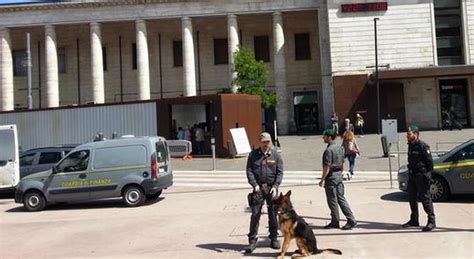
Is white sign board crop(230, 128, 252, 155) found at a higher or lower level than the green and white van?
higher

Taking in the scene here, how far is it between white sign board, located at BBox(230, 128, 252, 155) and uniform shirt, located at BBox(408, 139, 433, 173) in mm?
16057

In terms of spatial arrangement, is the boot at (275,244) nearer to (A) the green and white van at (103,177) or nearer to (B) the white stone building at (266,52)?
(A) the green and white van at (103,177)

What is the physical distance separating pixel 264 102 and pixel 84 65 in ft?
67.1

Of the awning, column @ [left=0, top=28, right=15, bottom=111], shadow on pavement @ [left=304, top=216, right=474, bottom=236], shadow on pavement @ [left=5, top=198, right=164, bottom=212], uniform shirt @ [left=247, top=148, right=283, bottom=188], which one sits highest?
column @ [left=0, top=28, right=15, bottom=111]

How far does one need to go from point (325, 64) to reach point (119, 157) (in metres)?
33.7

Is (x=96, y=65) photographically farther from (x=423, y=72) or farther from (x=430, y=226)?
(x=430, y=226)

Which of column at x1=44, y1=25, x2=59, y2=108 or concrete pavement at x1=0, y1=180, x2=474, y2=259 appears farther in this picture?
column at x1=44, y1=25, x2=59, y2=108

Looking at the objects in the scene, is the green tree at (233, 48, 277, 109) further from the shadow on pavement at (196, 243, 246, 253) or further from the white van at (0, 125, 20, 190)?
the shadow on pavement at (196, 243, 246, 253)

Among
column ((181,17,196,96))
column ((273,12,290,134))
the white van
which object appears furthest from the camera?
column ((181,17,196,96))

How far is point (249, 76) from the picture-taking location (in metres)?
41.5

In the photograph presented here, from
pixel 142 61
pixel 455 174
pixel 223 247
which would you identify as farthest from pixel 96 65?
pixel 223 247

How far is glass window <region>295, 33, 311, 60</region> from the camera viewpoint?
50719 mm

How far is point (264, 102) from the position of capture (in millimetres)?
41500

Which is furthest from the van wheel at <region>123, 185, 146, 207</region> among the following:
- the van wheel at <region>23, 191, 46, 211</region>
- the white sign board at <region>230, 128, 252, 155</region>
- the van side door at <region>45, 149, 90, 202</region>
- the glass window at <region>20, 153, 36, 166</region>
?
the white sign board at <region>230, 128, 252, 155</region>
